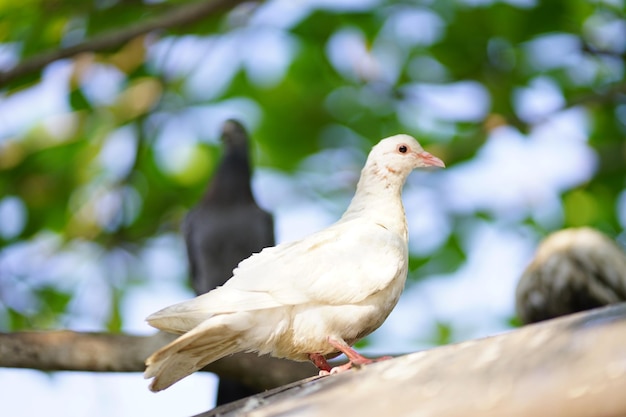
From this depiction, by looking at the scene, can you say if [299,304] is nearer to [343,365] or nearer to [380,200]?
[343,365]

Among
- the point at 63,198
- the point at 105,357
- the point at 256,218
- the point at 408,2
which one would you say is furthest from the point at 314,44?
the point at 105,357

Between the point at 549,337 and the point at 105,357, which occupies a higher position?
the point at 549,337

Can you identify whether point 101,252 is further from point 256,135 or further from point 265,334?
point 265,334

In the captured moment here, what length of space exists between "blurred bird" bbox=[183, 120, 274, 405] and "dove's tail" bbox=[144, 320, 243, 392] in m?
5.06

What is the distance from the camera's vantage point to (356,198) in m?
5.59

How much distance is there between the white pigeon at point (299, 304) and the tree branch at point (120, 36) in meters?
3.79

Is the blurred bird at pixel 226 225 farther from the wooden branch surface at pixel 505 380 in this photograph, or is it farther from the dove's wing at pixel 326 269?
the wooden branch surface at pixel 505 380

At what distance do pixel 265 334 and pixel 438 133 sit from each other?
252 inches

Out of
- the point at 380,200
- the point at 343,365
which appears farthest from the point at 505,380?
the point at 380,200

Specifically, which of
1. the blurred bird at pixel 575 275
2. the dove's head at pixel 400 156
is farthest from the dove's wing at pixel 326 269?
the blurred bird at pixel 575 275

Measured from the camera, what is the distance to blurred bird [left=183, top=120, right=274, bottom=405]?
384 inches

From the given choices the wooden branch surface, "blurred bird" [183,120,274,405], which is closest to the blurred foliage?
"blurred bird" [183,120,274,405]

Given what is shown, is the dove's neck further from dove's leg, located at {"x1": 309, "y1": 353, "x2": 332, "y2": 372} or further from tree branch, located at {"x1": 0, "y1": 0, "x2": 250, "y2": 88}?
tree branch, located at {"x1": 0, "y1": 0, "x2": 250, "y2": 88}

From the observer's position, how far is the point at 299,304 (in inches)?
188
